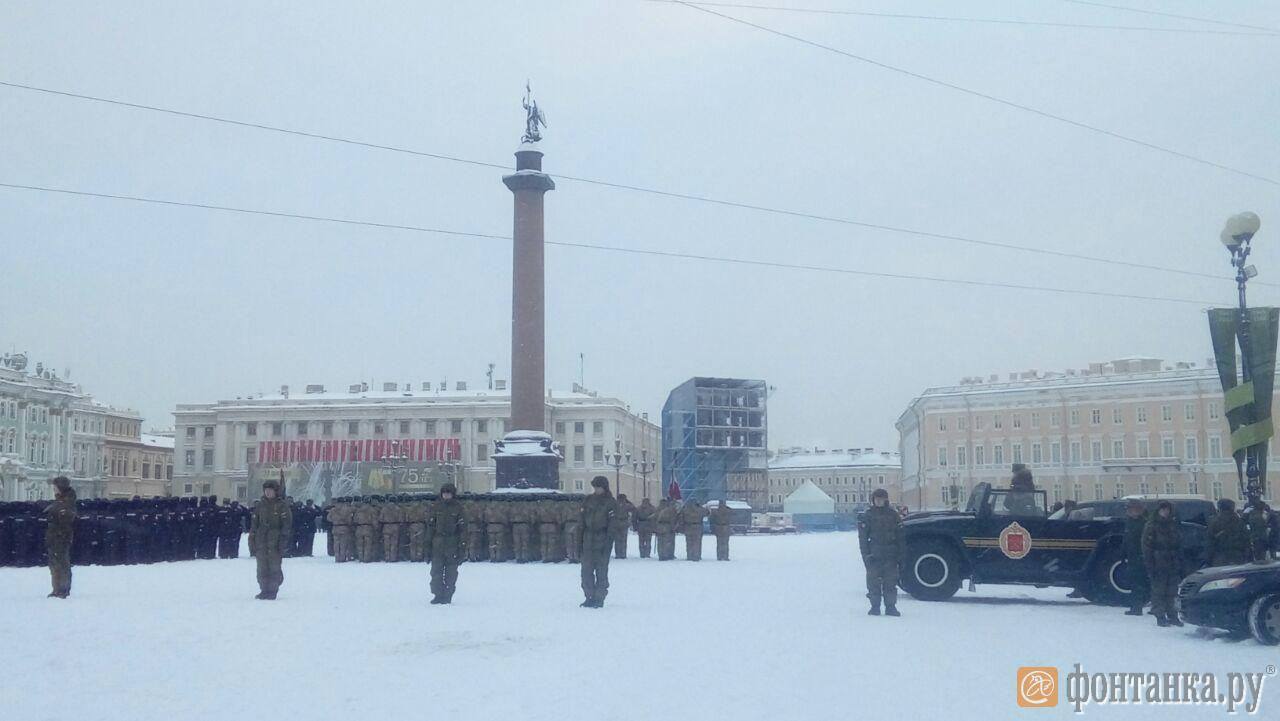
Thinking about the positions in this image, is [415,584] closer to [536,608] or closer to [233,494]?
[536,608]

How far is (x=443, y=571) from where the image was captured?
49.8 feet

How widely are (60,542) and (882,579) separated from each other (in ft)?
35.5

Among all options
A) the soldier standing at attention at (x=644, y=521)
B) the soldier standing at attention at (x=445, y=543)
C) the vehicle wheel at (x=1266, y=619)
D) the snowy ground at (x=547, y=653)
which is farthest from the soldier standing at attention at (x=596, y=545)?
the soldier standing at attention at (x=644, y=521)

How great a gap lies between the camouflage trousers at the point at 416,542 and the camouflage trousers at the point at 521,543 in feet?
6.42

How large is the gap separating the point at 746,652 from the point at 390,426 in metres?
85.6

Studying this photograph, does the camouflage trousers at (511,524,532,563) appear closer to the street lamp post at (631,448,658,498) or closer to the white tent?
the street lamp post at (631,448,658,498)

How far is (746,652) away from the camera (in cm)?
Result: 1080

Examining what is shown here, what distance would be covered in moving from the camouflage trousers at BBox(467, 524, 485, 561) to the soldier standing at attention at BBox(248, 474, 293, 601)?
9.42 meters

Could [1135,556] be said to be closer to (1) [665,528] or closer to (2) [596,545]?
(2) [596,545]

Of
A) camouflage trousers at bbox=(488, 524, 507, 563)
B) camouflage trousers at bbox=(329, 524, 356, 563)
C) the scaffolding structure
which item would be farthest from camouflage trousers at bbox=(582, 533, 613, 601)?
the scaffolding structure

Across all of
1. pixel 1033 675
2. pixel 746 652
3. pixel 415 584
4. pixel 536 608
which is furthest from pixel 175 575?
pixel 1033 675

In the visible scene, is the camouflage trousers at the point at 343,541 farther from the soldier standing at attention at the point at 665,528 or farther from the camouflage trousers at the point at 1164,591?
the camouflage trousers at the point at 1164,591

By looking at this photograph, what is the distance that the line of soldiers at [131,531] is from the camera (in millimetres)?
22828

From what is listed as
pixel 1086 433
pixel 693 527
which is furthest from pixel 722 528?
pixel 1086 433
